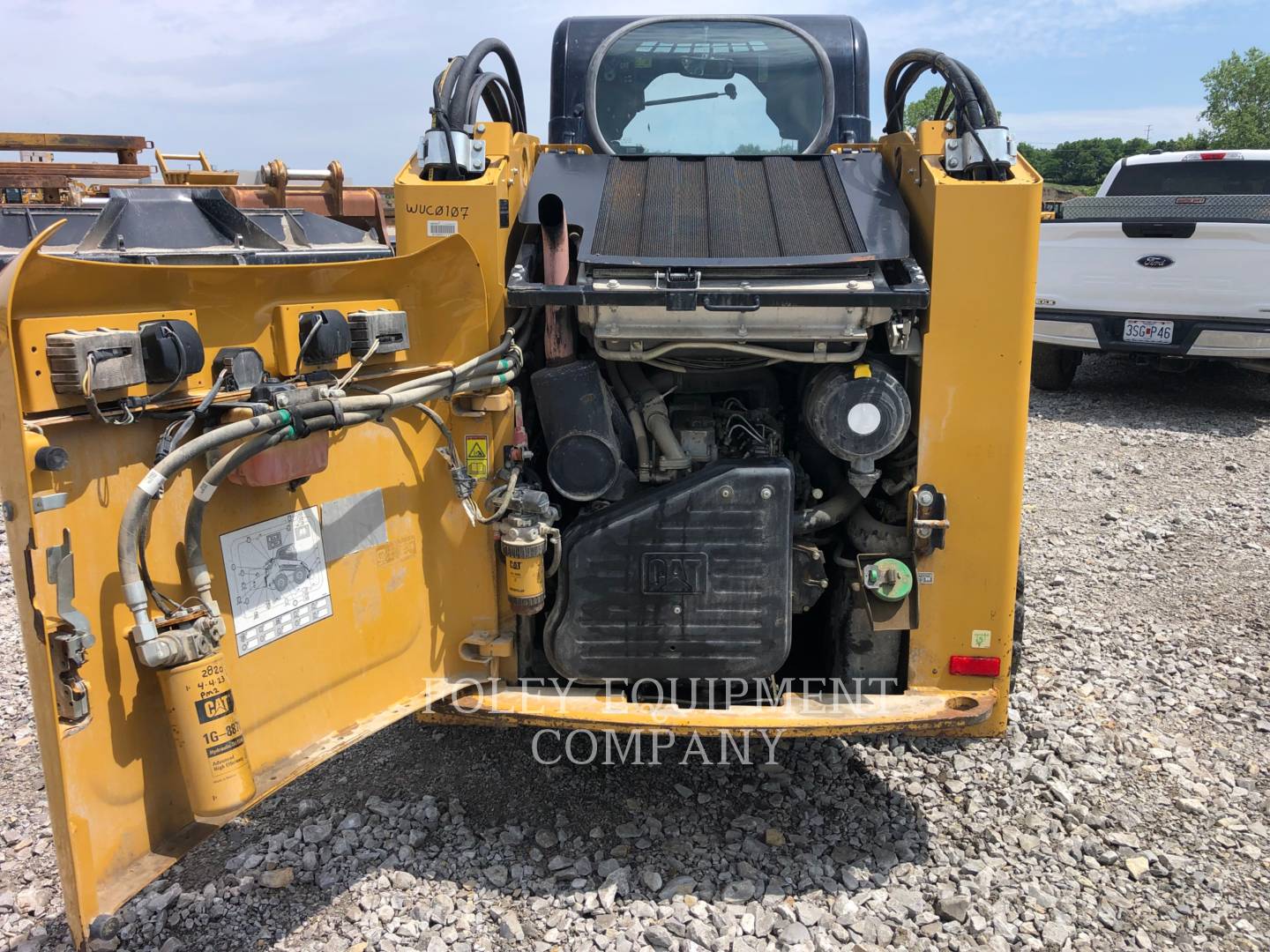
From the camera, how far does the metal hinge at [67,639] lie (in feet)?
6.07

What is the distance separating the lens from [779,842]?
295cm

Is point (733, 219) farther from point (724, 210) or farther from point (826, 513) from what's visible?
point (826, 513)

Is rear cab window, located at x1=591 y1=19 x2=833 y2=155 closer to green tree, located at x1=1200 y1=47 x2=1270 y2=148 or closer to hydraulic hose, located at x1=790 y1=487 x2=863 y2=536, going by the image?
hydraulic hose, located at x1=790 y1=487 x2=863 y2=536

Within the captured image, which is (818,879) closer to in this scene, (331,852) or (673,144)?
(331,852)

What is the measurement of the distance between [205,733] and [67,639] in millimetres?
354

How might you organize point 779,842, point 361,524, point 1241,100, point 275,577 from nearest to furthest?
point 275,577
point 361,524
point 779,842
point 1241,100

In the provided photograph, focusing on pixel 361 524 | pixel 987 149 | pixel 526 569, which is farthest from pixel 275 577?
pixel 987 149

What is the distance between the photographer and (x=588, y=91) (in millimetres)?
4359

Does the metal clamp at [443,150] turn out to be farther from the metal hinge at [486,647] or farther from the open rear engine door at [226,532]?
the metal hinge at [486,647]

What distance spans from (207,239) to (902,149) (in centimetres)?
232

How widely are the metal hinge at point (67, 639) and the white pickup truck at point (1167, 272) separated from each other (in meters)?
7.09

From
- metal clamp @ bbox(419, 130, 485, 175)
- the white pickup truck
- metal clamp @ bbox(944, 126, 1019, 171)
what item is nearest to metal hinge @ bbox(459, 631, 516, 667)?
metal clamp @ bbox(419, 130, 485, 175)

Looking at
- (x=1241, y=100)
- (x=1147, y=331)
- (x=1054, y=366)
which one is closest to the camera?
(x=1147, y=331)

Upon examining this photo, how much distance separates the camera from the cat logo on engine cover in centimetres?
283
